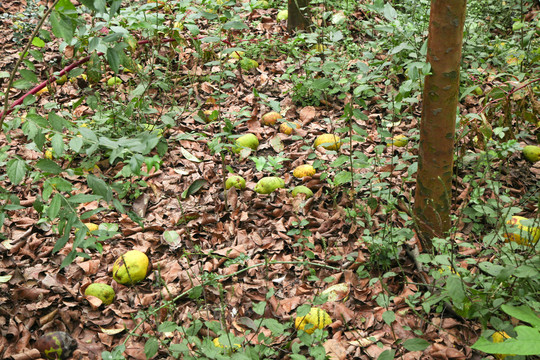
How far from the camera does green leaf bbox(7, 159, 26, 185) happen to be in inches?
69.6

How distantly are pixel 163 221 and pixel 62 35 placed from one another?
190 centimetres

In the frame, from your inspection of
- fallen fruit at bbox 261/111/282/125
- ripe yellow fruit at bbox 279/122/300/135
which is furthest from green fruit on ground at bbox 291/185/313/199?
fallen fruit at bbox 261/111/282/125

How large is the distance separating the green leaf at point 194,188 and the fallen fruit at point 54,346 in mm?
1359

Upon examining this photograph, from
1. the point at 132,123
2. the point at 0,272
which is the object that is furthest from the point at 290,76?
the point at 0,272

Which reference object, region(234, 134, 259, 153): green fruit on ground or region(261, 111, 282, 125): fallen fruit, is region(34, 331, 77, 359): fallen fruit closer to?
region(234, 134, 259, 153): green fruit on ground

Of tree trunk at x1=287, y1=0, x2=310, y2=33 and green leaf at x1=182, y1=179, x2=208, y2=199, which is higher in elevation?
tree trunk at x1=287, y1=0, x2=310, y2=33

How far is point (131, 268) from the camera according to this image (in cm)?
286

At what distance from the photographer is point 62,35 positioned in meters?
1.65

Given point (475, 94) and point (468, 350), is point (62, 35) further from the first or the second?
point (475, 94)

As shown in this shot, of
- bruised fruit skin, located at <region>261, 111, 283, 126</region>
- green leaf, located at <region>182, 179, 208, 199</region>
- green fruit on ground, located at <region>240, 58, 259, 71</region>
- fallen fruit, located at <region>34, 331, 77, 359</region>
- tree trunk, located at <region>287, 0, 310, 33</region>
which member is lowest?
fallen fruit, located at <region>34, 331, 77, 359</region>

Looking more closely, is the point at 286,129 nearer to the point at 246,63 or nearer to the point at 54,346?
the point at 246,63

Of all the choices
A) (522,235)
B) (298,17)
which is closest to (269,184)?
(522,235)

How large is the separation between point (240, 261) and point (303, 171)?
92 centimetres

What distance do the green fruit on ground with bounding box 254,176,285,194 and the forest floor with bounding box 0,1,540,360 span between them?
0.07m
